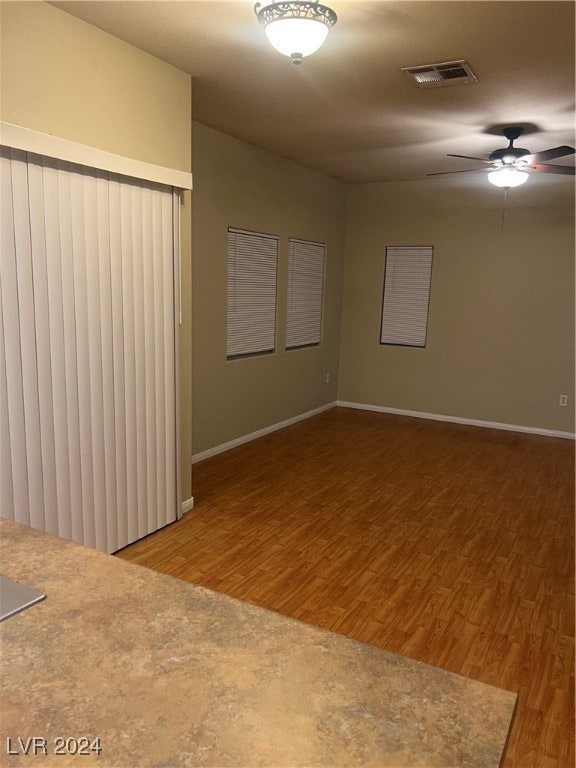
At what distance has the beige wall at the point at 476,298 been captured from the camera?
19.6ft

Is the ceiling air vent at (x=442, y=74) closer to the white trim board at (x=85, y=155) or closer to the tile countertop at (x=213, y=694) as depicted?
the white trim board at (x=85, y=155)

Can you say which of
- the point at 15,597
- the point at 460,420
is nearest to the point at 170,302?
the point at 15,597

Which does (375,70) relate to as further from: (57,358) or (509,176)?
(57,358)

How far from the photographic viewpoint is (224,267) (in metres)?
4.95

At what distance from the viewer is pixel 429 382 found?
676 centimetres

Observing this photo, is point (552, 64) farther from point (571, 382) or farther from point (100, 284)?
point (571, 382)

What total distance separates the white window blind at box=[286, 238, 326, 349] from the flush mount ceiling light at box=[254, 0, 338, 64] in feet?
12.4

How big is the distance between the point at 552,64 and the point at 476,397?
4068mm

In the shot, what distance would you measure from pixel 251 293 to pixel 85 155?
2747 mm

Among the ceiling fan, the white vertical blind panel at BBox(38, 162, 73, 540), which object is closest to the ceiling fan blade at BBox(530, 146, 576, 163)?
the ceiling fan

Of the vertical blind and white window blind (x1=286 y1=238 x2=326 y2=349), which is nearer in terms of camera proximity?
the vertical blind

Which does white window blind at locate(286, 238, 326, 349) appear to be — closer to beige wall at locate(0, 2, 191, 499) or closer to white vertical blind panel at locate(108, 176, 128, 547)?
beige wall at locate(0, 2, 191, 499)

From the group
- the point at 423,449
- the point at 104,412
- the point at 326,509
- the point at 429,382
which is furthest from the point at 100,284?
the point at 429,382

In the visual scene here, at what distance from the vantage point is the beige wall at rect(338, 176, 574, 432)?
19.6 feet
